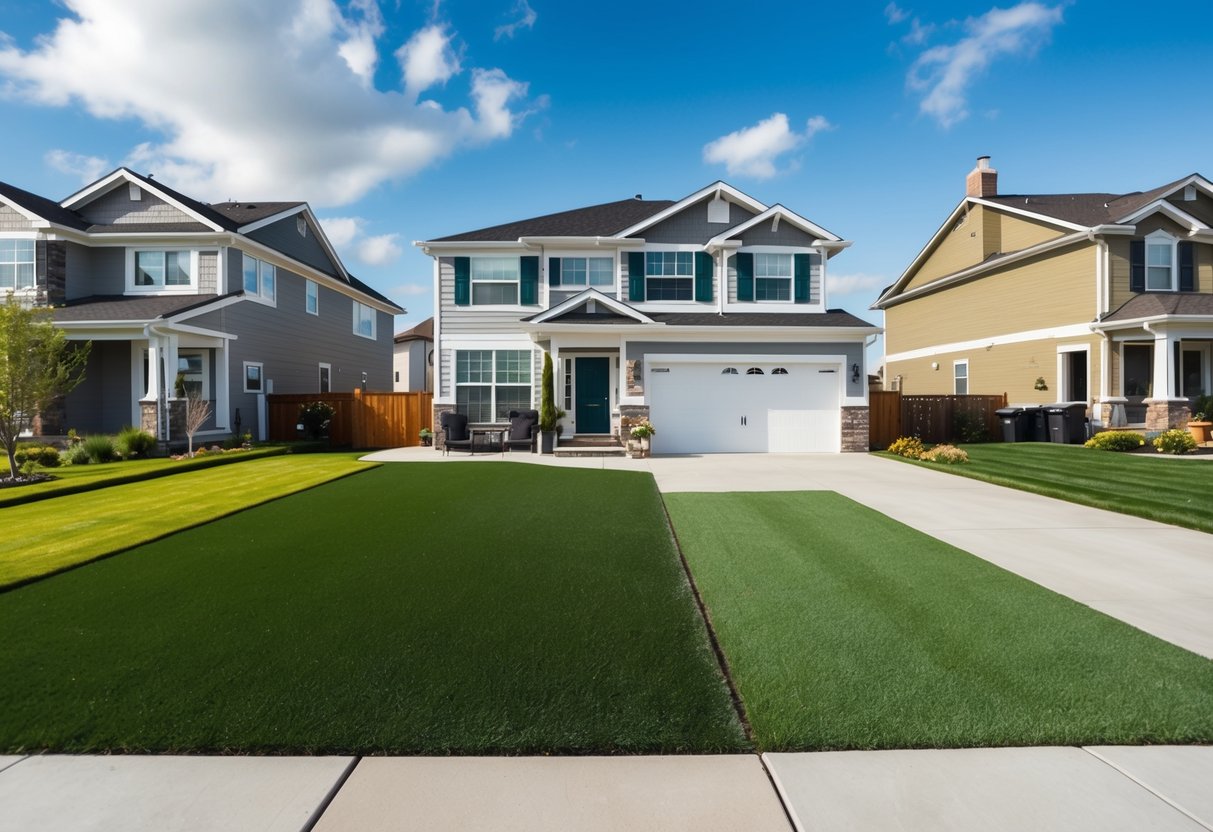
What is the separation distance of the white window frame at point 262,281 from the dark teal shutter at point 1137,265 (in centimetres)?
2521

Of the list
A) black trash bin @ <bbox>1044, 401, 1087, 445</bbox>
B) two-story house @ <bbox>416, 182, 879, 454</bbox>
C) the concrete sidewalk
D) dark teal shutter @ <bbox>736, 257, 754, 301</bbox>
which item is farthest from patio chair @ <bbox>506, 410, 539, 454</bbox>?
black trash bin @ <bbox>1044, 401, 1087, 445</bbox>

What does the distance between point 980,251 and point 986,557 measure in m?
19.5

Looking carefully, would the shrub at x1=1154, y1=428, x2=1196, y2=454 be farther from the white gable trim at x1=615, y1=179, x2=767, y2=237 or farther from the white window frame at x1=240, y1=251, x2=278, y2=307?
the white window frame at x1=240, y1=251, x2=278, y2=307

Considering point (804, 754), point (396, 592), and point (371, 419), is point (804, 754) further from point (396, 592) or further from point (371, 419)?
point (371, 419)

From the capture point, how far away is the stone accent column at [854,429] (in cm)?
1579

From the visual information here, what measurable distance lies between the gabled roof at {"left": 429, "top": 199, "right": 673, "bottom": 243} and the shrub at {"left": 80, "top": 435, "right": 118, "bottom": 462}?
29.0ft

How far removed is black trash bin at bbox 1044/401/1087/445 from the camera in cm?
1700

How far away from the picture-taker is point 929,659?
3.48 m

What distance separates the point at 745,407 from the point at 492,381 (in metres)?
6.87

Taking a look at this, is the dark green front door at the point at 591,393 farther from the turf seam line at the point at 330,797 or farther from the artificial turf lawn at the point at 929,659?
the turf seam line at the point at 330,797

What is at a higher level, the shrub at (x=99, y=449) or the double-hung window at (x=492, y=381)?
the double-hung window at (x=492, y=381)

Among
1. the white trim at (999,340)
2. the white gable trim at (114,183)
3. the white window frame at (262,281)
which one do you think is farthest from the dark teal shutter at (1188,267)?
the white gable trim at (114,183)

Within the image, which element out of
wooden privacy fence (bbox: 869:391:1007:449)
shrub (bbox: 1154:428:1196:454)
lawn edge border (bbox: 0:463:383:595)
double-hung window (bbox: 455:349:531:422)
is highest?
double-hung window (bbox: 455:349:531:422)

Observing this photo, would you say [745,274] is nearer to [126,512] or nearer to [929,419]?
[929,419]
